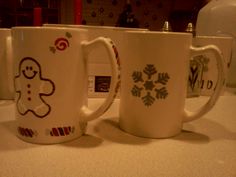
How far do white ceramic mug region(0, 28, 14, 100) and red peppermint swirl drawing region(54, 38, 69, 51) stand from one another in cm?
22

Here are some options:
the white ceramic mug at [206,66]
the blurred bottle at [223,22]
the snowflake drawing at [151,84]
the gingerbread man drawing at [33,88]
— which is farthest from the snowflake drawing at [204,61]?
the gingerbread man drawing at [33,88]

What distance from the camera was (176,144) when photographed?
38 centimetres

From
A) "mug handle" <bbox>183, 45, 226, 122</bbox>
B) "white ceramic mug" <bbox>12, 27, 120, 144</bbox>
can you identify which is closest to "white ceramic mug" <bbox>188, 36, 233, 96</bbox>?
"mug handle" <bbox>183, 45, 226, 122</bbox>

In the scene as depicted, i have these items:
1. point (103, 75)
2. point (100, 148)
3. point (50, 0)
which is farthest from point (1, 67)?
point (50, 0)

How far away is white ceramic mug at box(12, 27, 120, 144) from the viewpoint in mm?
338

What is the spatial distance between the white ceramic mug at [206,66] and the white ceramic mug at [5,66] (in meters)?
0.40

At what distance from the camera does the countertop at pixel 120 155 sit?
300mm

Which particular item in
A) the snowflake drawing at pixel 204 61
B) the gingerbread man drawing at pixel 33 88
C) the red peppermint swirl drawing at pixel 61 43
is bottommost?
the gingerbread man drawing at pixel 33 88

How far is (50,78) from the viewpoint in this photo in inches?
13.5

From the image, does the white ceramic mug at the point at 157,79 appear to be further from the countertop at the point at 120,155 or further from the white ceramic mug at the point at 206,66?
the white ceramic mug at the point at 206,66

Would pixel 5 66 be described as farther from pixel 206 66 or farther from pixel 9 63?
pixel 206 66

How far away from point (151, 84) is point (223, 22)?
53cm

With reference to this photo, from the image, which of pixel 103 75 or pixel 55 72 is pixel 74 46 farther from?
pixel 103 75

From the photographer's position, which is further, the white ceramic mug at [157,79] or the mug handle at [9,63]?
the mug handle at [9,63]
